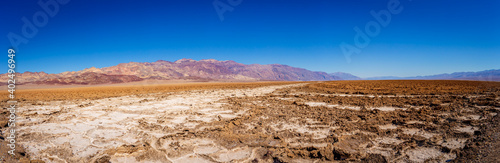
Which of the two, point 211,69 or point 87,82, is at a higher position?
point 211,69

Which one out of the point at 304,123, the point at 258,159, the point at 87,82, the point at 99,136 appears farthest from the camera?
the point at 87,82

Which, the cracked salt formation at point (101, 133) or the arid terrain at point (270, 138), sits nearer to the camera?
the arid terrain at point (270, 138)

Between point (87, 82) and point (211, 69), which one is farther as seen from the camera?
point (211, 69)

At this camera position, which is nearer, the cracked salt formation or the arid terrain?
the arid terrain

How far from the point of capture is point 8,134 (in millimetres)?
4207

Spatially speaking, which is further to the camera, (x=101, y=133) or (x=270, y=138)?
(x=101, y=133)

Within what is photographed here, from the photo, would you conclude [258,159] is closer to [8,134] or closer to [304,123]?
[304,123]

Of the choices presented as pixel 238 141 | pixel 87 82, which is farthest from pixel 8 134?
pixel 87 82

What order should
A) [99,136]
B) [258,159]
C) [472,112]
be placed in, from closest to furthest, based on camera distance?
[258,159]
[99,136]
[472,112]

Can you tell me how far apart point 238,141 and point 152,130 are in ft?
6.65

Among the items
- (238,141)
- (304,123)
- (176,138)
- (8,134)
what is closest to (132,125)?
(176,138)

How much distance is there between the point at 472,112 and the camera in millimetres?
5539

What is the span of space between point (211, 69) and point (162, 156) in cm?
18897

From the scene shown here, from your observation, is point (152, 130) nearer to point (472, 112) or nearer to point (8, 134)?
point (8, 134)
